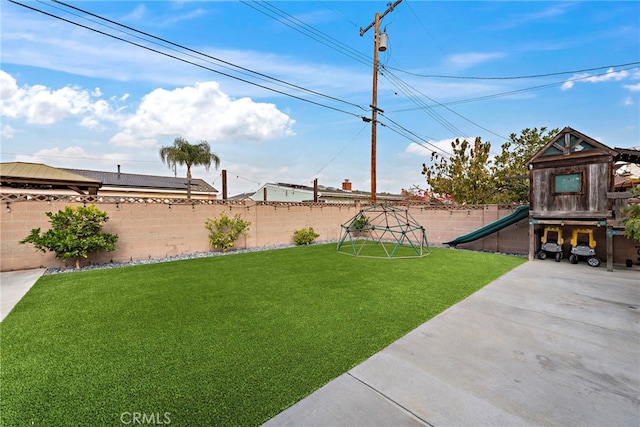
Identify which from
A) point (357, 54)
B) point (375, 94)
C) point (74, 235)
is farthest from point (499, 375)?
point (357, 54)

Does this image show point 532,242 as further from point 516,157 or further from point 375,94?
point 375,94

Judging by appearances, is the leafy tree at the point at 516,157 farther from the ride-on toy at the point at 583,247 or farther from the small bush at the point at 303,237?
the small bush at the point at 303,237

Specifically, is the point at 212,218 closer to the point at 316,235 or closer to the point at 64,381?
the point at 316,235

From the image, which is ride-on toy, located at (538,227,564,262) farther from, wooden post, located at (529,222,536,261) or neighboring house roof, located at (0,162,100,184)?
neighboring house roof, located at (0,162,100,184)

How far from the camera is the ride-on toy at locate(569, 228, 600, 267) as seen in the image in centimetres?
630

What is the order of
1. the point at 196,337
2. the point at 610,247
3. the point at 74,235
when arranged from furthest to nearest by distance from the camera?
the point at 610,247
the point at 74,235
the point at 196,337

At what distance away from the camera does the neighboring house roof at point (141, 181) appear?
19.4 m

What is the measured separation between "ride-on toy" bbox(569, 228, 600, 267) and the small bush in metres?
7.45

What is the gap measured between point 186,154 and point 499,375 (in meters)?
20.8

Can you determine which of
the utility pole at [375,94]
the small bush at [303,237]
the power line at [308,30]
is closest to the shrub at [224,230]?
the small bush at [303,237]

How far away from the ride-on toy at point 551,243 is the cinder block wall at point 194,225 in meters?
0.77

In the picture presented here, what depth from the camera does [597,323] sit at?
3.07 m

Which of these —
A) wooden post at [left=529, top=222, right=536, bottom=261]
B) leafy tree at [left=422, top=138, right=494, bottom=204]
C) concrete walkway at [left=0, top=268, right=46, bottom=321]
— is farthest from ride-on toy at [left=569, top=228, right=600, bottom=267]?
concrete walkway at [left=0, top=268, right=46, bottom=321]

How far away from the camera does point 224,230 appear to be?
27.3 feet
